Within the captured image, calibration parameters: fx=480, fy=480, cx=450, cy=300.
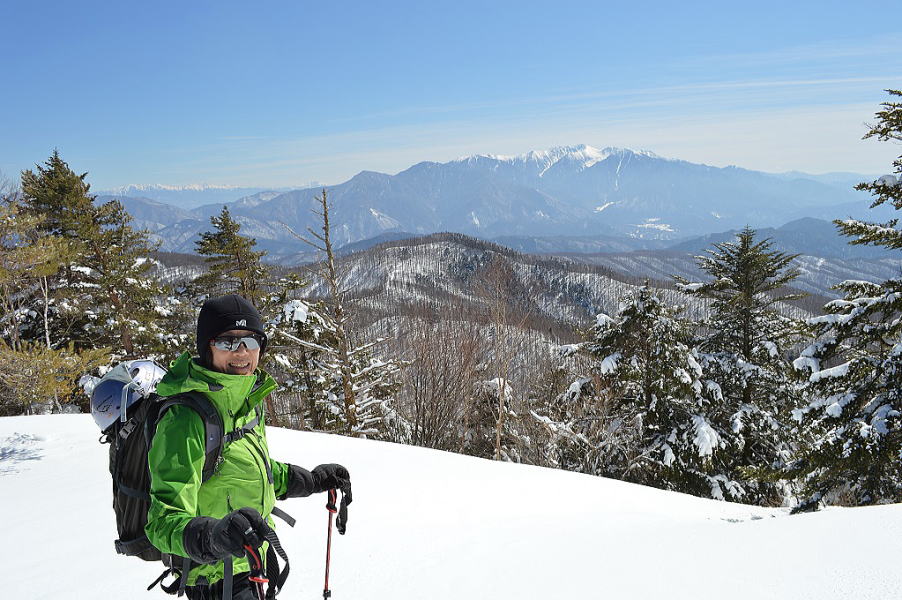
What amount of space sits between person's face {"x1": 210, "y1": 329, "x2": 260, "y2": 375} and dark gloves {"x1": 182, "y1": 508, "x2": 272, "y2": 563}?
71 centimetres

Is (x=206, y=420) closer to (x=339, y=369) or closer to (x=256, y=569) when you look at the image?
(x=256, y=569)

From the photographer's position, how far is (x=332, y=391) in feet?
54.7

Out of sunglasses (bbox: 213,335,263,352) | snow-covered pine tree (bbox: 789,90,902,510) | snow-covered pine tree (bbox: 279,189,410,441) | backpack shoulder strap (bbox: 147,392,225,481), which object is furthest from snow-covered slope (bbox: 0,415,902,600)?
snow-covered pine tree (bbox: 279,189,410,441)

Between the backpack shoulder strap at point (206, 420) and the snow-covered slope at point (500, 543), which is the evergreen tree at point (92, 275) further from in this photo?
the backpack shoulder strap at point (206, 420)

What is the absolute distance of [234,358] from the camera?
93.1 inches

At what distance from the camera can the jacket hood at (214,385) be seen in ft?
7.12

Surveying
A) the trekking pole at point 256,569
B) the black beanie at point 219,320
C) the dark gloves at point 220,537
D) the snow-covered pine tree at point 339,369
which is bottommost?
the snow-covered pine tree at point 339,369

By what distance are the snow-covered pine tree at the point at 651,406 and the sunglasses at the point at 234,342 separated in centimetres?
1383

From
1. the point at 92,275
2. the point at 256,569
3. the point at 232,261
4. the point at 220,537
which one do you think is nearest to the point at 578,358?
the point at 232,261

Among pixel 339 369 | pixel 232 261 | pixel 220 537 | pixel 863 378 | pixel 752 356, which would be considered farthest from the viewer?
pixel 232 261

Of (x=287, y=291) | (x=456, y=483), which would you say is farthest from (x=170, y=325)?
(x=456, y=483)

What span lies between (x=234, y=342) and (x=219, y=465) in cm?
58

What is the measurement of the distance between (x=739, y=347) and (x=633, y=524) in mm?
12206

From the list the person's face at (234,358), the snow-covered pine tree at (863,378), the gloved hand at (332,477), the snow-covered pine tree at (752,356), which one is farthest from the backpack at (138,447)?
the snow-covered pine tree at (752,356)
